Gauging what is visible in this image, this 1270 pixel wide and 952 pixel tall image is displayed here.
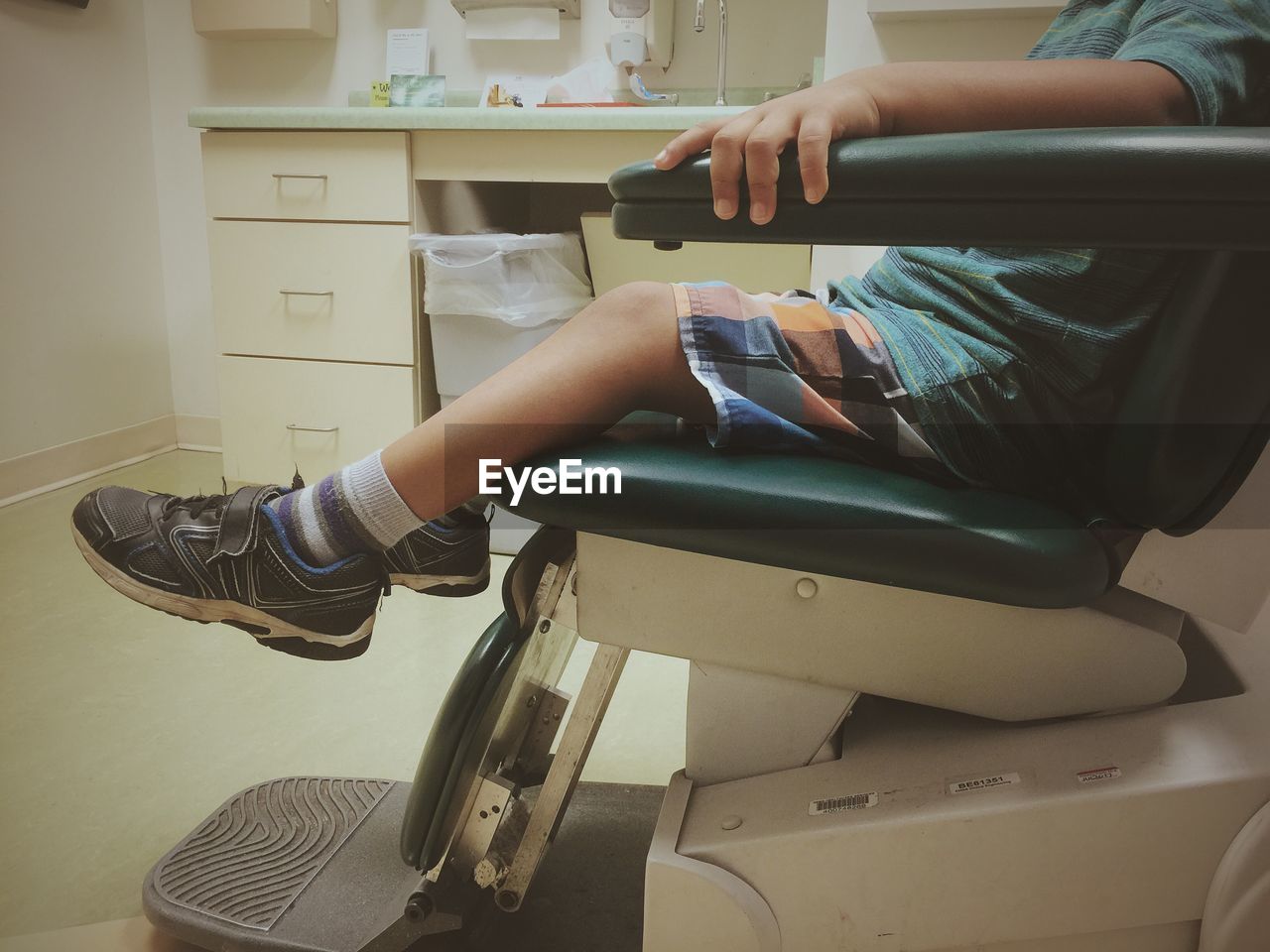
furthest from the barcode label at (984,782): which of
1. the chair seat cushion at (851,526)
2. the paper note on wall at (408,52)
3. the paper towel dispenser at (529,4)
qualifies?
the paper note on wall at (408,52)

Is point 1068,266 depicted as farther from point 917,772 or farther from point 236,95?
point 236,95

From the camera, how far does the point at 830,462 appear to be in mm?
613

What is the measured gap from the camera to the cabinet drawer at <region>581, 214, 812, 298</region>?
1688 millimetres

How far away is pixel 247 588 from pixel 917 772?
54cm

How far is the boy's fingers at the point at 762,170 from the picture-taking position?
0.48 meters

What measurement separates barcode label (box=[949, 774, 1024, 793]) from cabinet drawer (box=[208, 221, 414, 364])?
149 cm

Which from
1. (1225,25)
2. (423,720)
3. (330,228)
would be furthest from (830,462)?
(330,228)

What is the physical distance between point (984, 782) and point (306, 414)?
1675 mm

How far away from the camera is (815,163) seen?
0.46 m

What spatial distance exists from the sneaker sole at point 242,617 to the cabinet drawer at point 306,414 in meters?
1.11

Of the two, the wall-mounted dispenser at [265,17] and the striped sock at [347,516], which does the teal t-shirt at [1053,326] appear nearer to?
the striped sock at [347,516]

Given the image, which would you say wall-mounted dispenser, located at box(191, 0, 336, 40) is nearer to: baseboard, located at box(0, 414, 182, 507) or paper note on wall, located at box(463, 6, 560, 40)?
paper note on wall, located at box(463, 6, 560, 40)

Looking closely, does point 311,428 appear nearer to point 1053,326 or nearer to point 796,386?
point 796,386

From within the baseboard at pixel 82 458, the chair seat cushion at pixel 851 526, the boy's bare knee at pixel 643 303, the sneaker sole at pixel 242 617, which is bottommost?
the baseboard at pixel 82 458
